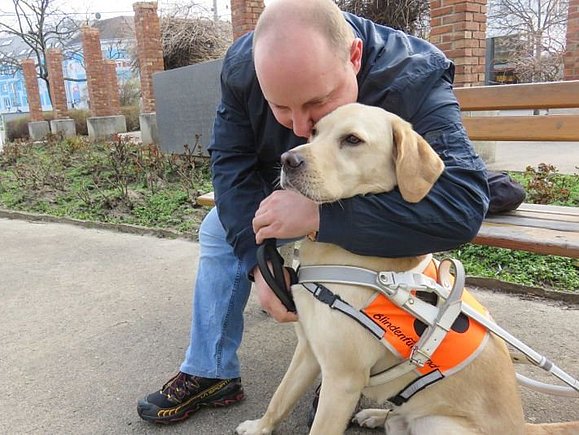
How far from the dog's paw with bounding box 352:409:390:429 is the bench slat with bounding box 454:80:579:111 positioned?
2357 mm

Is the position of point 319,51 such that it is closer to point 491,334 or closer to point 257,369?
point 491,334

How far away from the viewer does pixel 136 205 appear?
6523 mm

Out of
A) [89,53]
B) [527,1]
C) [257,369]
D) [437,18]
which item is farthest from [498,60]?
[257,369]

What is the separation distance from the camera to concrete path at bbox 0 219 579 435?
244cm

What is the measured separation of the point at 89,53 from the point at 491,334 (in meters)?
19.1

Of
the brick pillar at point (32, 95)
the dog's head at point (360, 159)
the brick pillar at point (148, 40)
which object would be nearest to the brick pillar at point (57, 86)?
the brick pillar at point (32, 95)

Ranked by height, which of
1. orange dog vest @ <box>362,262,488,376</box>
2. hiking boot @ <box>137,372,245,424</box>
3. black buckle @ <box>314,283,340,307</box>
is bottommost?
hiking boot @ <box>137,372,245,424</box>

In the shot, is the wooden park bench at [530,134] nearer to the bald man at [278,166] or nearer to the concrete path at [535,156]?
the bald man at [278,166]

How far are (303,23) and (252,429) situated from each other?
1641 mm

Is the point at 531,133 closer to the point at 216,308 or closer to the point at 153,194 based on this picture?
the point at 216,308

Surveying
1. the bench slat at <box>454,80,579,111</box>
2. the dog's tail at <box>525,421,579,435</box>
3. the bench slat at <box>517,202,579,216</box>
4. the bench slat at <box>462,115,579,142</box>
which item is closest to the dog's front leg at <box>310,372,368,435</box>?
the dog's tail at <box>525,421,579,435</box>

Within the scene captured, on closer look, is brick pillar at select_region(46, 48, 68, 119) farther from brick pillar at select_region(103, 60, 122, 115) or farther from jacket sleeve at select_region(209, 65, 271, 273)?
jacket sleeve at select_region(209, 65, 271, 273)

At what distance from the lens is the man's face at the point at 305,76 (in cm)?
174

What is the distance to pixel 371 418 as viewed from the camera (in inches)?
91.0
